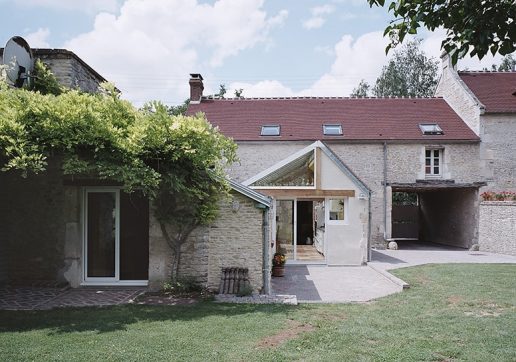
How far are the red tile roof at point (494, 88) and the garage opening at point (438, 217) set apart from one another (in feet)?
14.2

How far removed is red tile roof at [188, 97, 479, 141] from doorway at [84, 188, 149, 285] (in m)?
12.0

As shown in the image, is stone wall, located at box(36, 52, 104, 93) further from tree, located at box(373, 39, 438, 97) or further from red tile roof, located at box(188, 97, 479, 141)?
tree, located at box(373, 39, 438, 97)

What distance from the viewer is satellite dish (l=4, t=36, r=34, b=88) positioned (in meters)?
9.98

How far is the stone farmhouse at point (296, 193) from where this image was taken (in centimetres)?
995

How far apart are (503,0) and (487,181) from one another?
18375mm

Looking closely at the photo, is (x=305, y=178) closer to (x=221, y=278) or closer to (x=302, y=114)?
(x=221, y=278)

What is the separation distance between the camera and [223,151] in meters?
9.91

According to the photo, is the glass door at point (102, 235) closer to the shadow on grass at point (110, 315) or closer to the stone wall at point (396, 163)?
the shadow on grass at point (110, 315)

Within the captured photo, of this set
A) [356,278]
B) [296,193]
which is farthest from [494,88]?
[356,278]

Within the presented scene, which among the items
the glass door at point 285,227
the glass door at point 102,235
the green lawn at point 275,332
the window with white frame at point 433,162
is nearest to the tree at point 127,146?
the glass door at point 102,235

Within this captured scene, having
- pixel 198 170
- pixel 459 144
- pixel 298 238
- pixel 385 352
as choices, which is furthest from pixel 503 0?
pixel 459 144

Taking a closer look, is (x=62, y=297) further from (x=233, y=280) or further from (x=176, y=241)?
(x=233, y=280)

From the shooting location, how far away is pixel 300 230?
17.4m

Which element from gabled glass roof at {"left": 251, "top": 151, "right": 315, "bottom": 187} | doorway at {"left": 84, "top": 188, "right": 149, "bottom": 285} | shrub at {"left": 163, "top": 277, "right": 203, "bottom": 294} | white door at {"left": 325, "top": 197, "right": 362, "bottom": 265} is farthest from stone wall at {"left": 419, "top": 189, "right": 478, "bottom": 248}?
doorway at {"left": 84, "top": 188, "right": 149, "bottom": 285}
